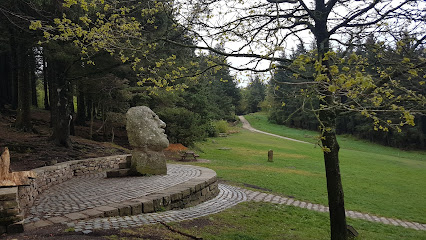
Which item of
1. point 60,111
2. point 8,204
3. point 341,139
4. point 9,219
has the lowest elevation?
point 341,139

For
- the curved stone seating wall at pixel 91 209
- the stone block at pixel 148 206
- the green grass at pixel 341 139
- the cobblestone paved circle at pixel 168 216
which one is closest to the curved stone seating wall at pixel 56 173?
the curved stone seating wall at pixel 91 209

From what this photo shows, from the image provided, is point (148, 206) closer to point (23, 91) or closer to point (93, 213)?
point (93, 213)

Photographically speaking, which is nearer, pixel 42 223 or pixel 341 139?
pixel 42 223

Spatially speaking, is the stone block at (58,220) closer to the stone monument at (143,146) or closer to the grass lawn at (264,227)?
the grass lawn at (264,227)

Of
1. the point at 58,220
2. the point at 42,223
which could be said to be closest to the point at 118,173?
the point at 58,220

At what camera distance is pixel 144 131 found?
29.4 ft

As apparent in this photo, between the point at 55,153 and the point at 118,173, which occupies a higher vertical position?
the point at 55,153

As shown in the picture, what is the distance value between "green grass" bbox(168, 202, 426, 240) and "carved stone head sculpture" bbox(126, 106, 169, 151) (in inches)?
127

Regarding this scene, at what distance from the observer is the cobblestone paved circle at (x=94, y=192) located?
5590 millimetres

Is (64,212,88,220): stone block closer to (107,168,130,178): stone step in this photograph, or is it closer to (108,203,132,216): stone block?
(108,203,132,216): stone block

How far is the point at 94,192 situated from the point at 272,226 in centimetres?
415

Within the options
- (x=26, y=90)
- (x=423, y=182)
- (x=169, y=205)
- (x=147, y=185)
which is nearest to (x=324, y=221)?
(x=169, y=205)

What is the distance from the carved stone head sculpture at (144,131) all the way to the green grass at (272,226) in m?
3.23

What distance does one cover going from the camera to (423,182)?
14883 mm
